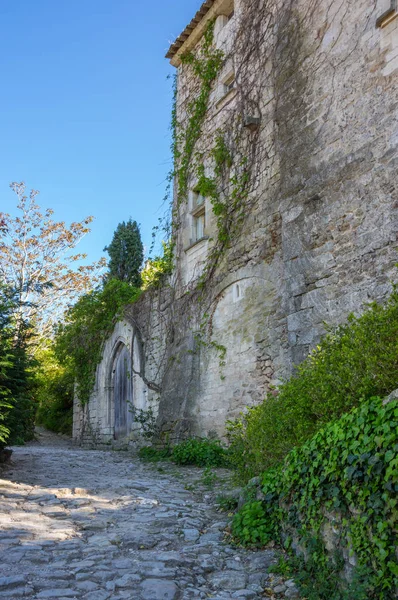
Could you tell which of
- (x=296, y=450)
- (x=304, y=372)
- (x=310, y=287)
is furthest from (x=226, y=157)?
(x=296, y=450)

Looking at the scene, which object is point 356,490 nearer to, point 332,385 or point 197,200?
point 332,385

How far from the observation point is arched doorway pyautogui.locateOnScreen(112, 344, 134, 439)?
1205 centimetres

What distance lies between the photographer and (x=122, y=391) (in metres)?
12.5

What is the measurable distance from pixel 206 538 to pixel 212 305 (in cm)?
507

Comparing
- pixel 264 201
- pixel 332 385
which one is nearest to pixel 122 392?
pixel 264 201

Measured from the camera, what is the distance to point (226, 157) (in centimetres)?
902

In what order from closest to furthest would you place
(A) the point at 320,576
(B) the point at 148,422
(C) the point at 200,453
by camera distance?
1. (A) the point at 320,576
2. (C) the point at 200,453
3. (B) the point at 148,422

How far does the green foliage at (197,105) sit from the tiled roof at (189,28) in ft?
1.11

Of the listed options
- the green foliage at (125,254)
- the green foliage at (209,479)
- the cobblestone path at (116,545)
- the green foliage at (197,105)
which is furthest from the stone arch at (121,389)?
the green foliage at (125,254)

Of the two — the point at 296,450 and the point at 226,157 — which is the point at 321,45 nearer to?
the point at 226,157

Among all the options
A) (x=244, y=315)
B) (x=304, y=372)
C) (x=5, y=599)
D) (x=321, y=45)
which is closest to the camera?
(x=5, y=599)

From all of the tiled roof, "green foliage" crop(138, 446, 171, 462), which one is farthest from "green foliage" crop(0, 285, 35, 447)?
the tiled roof

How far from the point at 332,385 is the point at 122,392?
30.2ft

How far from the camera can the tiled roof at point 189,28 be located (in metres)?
10.2
